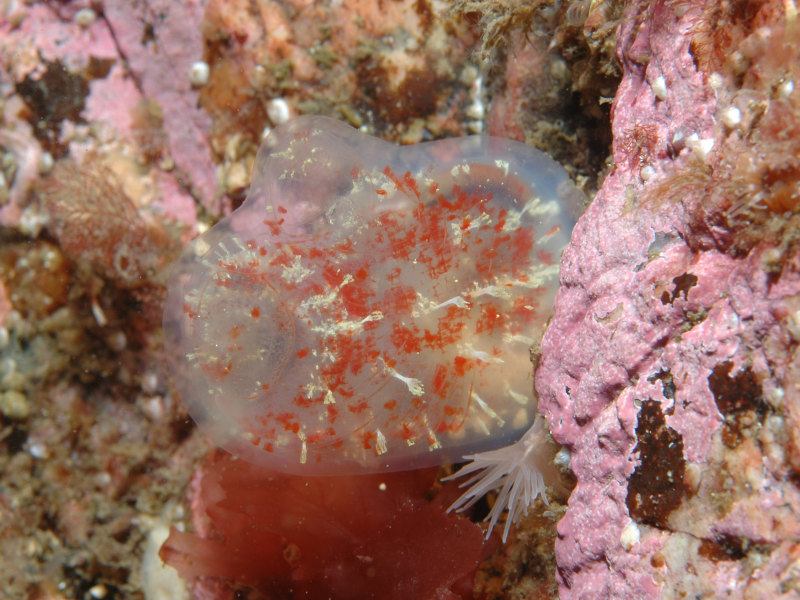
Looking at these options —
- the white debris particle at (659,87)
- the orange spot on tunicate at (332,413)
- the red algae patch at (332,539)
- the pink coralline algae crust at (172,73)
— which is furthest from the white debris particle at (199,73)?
the white debris particle at (659,87)

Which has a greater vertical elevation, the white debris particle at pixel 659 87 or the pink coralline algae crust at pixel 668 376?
the white debris particle at pixel 659 87

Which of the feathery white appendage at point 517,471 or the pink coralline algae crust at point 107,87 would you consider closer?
the feathery white appendage at point 517,471

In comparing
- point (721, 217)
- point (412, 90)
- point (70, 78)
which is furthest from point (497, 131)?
point (70, 78)

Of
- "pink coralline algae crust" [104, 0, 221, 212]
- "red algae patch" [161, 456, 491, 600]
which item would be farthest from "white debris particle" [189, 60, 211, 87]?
"red algae patch" [161, 456, 491, 600]

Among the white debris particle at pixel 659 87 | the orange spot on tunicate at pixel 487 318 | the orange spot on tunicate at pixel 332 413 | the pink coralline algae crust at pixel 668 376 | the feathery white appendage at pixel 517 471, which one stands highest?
the white debris particle at pixel 659 87

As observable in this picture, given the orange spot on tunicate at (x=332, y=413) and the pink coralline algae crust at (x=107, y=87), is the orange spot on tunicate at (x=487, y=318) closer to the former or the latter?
the orange spot on tunicate at (x=332, y=413)

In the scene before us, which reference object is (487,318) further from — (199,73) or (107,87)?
(107,87)

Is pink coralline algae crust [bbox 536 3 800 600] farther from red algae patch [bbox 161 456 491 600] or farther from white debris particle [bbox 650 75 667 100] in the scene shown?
red algae patch [bbox 161 456 491 600]

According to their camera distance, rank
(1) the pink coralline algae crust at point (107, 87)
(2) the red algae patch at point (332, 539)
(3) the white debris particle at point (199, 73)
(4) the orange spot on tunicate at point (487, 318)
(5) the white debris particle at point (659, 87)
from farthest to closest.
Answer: (1) the pink coralline algae crust at point (107, 87) → (3) the white debris particle at point (199, 73) → (2) the red algae patch at point (332, 539) → (4) the orange spot on tunicate at point (487, 318) → (5) the white debris particle at point (659, 87)
